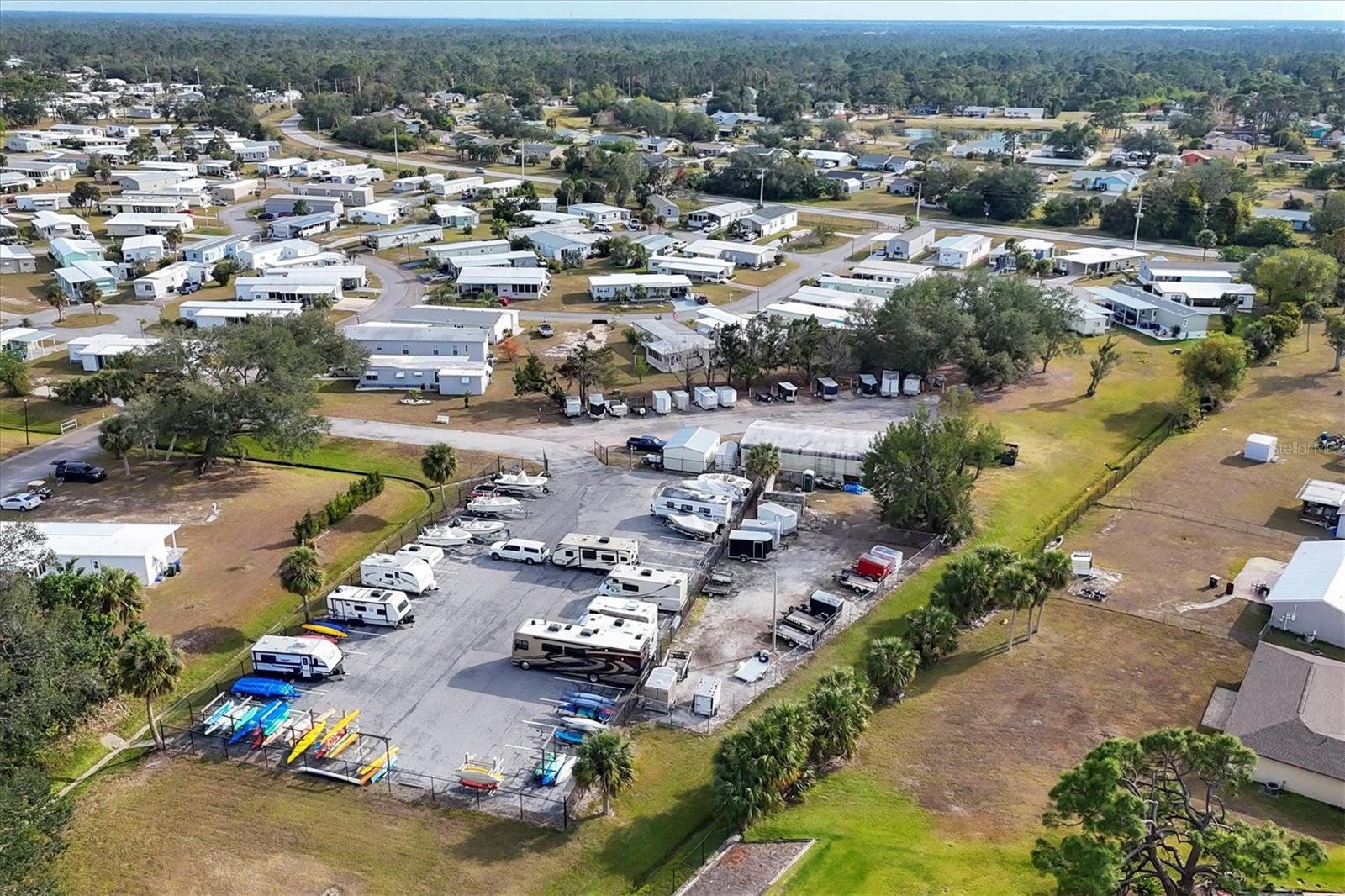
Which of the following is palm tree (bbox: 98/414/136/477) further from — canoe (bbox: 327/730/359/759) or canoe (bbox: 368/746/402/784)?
canoe (bbox: 368/746/402/784)

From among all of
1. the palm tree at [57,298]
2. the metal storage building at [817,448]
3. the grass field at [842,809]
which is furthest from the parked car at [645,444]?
the palm tree at [57,298]

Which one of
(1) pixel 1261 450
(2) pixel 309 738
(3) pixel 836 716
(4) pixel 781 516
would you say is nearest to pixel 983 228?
(1) pixel 1261 450

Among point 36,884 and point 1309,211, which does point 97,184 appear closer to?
point 36,884

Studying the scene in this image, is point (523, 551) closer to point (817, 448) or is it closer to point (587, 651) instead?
point (587, 651)

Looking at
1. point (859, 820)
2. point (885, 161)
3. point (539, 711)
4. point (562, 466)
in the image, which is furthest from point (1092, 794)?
point (885, 161)

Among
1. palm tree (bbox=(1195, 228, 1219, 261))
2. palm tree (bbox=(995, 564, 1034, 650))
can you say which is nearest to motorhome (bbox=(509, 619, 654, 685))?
Answer: palm tree (bbox=(995, 564, 1034, 650))

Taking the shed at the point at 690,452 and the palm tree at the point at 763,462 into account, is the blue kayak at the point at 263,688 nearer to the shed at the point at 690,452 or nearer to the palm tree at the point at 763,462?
the shed at the point at 690,452

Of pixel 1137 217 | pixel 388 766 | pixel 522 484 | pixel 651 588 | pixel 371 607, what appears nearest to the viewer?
pixel 388 766
